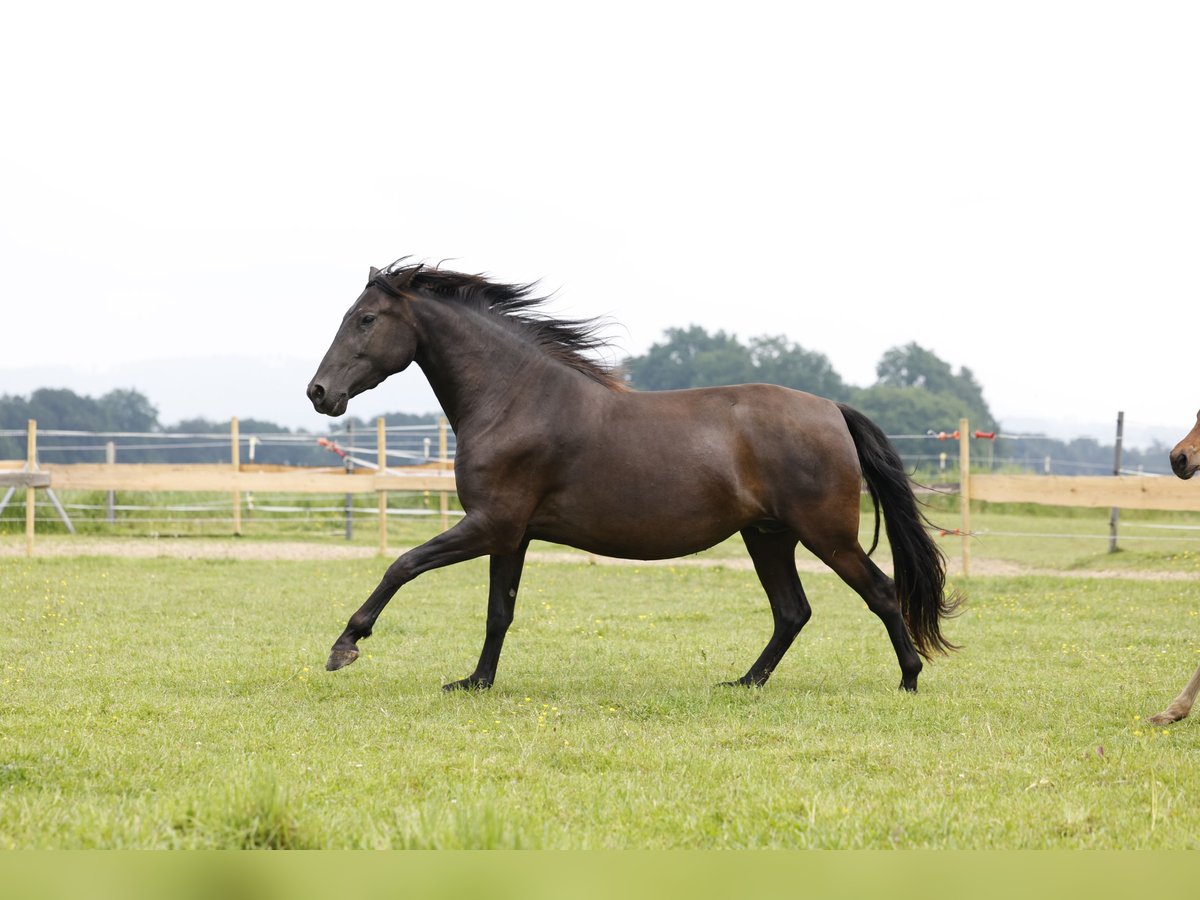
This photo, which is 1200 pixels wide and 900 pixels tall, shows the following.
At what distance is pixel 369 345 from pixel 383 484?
9.23 m

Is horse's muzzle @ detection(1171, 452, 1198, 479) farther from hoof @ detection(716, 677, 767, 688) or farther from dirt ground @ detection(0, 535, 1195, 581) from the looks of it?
dirt ground @ detection(0, 535, 1195, 581)

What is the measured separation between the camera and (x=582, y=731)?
16.4 feet

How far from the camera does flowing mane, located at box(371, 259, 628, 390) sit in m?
6.73

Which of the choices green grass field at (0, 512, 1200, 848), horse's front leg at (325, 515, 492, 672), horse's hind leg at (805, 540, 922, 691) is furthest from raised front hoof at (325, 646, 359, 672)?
horse's hind leg at (805, 540, 922, 691)

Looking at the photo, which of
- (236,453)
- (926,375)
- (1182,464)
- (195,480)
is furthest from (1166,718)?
(926,375)

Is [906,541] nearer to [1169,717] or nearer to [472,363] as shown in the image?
[1169,717]

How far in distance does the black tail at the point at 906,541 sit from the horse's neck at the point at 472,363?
180 centimetres

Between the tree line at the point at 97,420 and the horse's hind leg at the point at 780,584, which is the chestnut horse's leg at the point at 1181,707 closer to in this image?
the horse's hind leg at the point at 780,584

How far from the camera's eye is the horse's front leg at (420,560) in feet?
19.4

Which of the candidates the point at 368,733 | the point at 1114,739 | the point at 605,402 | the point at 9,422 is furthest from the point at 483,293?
the point at 9,422

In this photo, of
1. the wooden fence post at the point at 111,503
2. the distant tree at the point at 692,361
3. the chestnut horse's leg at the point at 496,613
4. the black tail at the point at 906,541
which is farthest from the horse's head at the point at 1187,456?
the distant tree at the point at 692,361

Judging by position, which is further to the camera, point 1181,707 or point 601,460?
point 601,460

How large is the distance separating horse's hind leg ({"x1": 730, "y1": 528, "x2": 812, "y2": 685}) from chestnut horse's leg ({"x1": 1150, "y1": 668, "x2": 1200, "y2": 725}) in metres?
2.04

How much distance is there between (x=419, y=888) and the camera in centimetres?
124
